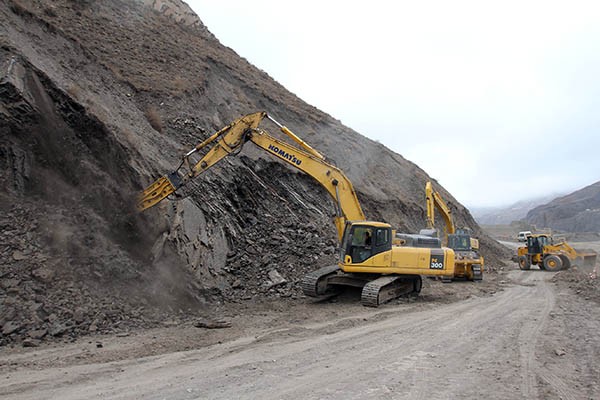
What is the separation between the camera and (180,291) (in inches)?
400

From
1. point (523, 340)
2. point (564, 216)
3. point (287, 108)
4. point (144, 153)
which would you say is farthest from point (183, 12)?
point (564, 216)

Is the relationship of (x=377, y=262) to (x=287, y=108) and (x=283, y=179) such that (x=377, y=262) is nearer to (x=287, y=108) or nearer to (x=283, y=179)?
(x=283, y=179)

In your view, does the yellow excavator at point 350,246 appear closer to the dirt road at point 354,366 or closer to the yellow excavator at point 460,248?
the dirt road at point 354,366

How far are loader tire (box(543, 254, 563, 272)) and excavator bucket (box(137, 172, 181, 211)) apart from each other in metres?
21.4

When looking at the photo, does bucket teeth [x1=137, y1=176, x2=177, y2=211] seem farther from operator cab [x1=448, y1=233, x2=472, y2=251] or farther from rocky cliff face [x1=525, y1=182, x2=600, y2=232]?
rocky cliff face [x1=525, y1=182, x2=600, y2=232]

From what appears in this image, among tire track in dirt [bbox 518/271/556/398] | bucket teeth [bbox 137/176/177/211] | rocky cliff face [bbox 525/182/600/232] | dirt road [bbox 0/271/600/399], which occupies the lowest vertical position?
dirt road [bbox 0/271/600/399]

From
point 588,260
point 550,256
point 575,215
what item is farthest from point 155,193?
point 575,215

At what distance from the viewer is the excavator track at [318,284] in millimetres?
11992

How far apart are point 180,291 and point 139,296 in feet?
3.31

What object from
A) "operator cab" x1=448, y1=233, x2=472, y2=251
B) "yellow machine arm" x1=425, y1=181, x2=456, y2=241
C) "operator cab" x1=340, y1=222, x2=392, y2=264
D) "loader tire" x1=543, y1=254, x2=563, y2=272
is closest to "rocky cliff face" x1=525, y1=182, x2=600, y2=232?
"loader tire" x1=543, y1=254, x2=563, y2=272

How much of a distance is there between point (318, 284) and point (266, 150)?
3869 mm

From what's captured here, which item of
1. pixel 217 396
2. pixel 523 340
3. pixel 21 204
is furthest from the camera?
pixel 21 204

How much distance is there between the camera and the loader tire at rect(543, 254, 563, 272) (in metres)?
24.0

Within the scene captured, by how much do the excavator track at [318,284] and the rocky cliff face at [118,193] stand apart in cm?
64
